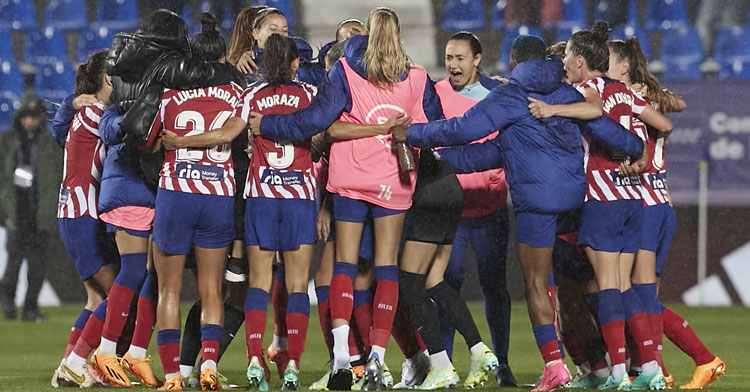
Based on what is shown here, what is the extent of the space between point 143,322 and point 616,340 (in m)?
2.25

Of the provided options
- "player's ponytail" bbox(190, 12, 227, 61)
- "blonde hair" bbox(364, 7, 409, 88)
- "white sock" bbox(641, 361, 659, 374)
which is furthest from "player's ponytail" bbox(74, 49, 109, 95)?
"white sock" bbox(641, 361, 659, 374)

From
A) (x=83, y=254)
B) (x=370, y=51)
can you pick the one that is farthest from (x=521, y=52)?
(x=83, y=254)

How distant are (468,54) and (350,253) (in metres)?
1.26

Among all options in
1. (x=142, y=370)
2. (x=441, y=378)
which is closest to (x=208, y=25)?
(x=142, y=370)

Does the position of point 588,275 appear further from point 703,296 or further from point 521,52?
point 703,296

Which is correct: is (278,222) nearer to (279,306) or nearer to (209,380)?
(209,380)

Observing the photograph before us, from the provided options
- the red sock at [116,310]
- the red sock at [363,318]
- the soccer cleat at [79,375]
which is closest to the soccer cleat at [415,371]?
the red sock at [363,318]

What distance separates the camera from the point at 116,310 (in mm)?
5875

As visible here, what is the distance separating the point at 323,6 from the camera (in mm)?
11844

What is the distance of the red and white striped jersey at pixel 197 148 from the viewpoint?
5480mm

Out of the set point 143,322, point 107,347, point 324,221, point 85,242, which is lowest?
point 107,347

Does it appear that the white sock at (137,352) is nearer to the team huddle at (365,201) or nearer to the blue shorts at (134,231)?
the team huddle at (365,201)

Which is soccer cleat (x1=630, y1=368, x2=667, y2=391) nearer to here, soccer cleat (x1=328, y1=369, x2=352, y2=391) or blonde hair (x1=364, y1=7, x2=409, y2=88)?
soccer cleat (x1=328, y1=369, x2=352, y2=391)

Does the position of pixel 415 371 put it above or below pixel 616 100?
below
